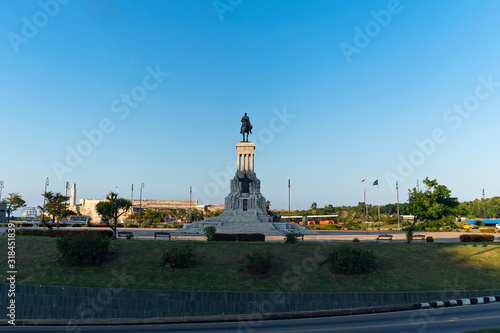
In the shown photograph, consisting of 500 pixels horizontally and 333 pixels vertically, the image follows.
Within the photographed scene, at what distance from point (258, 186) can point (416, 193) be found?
99.9ft

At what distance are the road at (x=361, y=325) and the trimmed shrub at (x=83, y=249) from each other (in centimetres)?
612

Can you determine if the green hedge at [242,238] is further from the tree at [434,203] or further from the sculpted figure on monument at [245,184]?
the sculpted figure on monument at [245,184]

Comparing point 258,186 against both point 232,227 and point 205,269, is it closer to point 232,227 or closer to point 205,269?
point 232,227

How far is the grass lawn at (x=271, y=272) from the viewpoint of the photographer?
19.2 metres

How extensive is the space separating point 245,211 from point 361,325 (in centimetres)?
4071

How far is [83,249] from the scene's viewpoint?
Result: 2141 cm

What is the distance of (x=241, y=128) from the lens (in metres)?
60.7

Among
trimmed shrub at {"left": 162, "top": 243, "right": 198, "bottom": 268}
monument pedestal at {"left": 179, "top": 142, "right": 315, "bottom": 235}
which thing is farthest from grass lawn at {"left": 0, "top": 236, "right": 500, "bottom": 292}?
monument pedestal at {"left": 179, "top": 142, "right": 315, "bottom": 235}

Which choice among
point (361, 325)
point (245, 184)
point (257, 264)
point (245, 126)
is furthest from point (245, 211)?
point (361, 325)

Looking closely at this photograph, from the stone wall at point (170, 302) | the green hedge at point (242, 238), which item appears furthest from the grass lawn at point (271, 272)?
the green hedge at point (242, 238)

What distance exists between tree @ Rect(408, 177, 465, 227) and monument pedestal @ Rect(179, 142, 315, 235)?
20885 mm

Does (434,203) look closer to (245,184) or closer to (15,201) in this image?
(245,184)

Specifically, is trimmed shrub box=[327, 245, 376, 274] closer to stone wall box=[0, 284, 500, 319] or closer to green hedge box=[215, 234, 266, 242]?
stone wall box=[0, 284, 500, 319]

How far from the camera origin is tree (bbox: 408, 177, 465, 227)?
28.6 m
